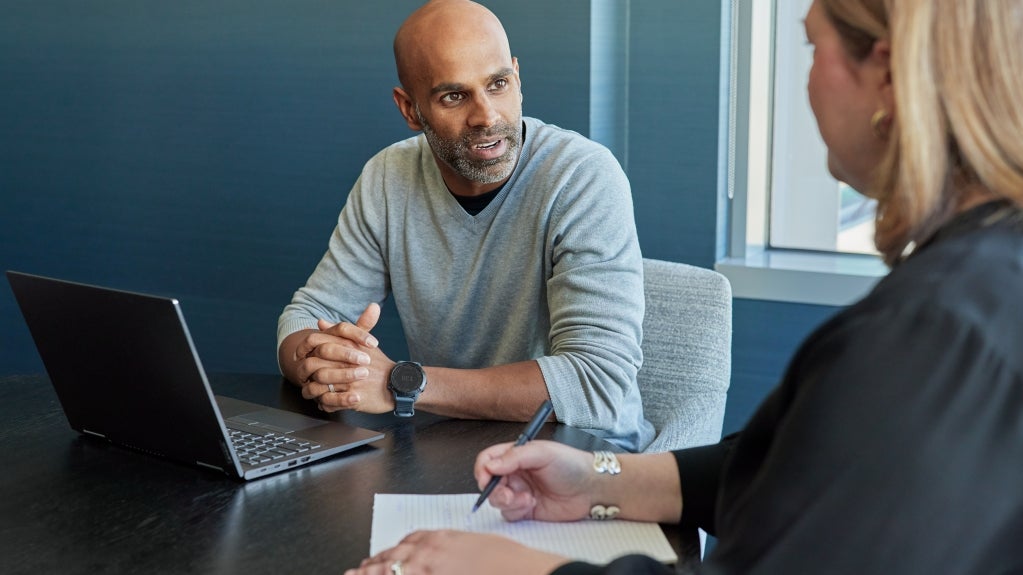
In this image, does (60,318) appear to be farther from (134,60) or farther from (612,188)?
(134,60)

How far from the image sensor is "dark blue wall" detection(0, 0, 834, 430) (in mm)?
2693

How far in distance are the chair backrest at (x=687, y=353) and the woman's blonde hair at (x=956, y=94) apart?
1.18m

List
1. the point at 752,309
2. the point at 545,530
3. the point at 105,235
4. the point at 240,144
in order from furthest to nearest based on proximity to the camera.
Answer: the point at 105,235 → the point at 240,144 → the point at 752,309 → the point at 545,530

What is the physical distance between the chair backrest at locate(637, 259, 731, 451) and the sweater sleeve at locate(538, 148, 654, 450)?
2.8 inches

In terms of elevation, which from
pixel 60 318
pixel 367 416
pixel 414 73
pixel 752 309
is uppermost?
pixel 414 73

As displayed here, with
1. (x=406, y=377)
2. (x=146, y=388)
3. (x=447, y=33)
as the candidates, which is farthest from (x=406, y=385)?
(x=447, y=33)

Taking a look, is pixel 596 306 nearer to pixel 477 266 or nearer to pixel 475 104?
pixel 477 266

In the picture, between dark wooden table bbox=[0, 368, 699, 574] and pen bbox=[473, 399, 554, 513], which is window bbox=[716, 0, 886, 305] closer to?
dark wooden table bbox=[0, 368, 699, 574]

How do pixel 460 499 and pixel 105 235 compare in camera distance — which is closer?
pixel 460 499

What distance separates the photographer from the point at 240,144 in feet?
10.7

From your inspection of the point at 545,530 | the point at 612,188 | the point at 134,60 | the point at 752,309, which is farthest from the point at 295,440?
the point at 134,60

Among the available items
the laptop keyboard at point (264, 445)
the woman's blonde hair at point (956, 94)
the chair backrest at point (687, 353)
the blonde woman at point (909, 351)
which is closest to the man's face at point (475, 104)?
the chair backrest at point (687, 353)

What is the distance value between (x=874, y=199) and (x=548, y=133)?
1256 mm

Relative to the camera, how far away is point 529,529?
1.24 m
